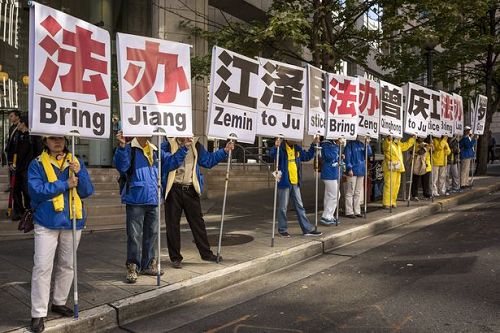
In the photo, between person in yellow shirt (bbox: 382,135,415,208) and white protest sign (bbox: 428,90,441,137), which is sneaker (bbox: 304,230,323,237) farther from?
white protest sign (bbox: 428,90,441,137)

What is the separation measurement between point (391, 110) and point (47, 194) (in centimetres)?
847

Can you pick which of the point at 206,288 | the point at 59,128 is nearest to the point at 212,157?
the point at 206,288

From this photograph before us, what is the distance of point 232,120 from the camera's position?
6566 mm

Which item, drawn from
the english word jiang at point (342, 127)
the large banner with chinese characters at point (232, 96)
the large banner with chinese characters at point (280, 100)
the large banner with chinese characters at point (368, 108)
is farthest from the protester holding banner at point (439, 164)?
the large banner with chinese characters at point (232, 96)

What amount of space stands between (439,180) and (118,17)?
11.3 metres

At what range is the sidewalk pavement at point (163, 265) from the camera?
477cm

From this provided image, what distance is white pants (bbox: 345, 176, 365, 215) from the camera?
32.8 ft

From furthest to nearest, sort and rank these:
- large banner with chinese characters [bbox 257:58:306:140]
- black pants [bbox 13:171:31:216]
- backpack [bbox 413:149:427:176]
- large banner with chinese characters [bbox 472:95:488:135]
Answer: large banner with chinese characters [bbox 472:95:488:135]
backpack [bbox 413:149:427:176]
black pants [bbox 13:171:31:216]
large banner with chinese characters [bbox 257:58:306:140]

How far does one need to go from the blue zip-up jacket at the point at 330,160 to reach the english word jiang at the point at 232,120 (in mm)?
2603

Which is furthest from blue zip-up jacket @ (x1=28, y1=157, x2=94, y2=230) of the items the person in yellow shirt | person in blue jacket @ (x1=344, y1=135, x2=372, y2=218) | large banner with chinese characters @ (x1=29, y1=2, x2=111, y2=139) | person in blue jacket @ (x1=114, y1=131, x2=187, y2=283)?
the person in yellow shirt

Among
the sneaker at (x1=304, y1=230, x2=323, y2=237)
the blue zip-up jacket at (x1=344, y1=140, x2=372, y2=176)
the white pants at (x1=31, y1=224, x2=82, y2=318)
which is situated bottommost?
the sneaker at (x1=304, y1=230, x2=323, y2=237)

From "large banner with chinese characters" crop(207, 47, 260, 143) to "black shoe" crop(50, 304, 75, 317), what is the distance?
8.65 feet

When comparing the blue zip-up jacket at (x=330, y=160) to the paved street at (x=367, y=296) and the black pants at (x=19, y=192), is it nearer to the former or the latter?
the paved street at (x=367, y=296)

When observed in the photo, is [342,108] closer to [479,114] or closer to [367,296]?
[367,296]
